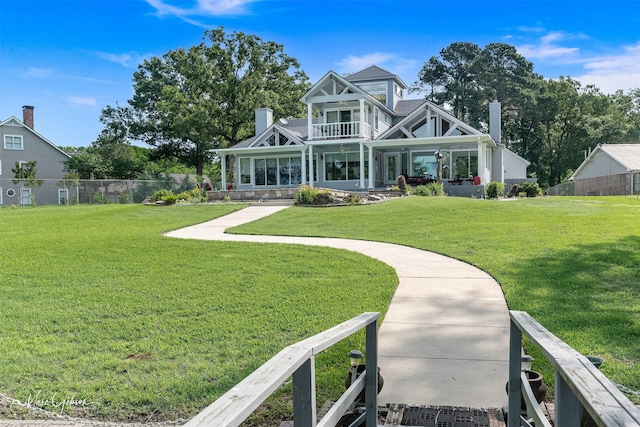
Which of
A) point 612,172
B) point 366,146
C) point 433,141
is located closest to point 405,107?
point 366,146

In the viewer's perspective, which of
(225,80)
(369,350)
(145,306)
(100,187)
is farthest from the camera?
(225,80)

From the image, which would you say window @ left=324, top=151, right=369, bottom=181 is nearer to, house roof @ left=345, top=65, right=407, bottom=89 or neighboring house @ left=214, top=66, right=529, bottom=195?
neighboring house @ left=214, top=66, right=529, bottom=195

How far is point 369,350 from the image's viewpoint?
3.50m

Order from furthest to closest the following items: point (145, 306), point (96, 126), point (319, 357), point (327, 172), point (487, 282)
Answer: point (96, 126) < point (327, 172) < point (487, 282) < point (145, 306) < point (319, 357)

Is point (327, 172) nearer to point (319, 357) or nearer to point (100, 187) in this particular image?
point (100, 187)

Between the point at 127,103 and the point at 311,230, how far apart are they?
132 ft

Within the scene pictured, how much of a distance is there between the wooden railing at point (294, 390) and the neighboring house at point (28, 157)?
3718 centimetres

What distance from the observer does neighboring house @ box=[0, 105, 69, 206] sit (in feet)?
117

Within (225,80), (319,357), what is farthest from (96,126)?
(319,357)

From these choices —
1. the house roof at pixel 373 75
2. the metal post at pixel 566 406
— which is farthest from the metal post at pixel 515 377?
the house roof at pixel 373 75

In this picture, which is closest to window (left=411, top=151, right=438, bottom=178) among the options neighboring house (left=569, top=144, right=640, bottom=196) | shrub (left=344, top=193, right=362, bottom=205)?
shrub (left=344, top=193, right=362, bottom=205)

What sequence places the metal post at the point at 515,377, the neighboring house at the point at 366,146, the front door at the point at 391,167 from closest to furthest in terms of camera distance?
the metal post at the point at 515,377, the neighboring house at the point at 366,146, the front door at the point at 391,167

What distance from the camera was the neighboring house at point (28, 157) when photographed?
35.7 m

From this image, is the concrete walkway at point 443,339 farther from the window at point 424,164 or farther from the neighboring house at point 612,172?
the neighboring house at point 612,172
